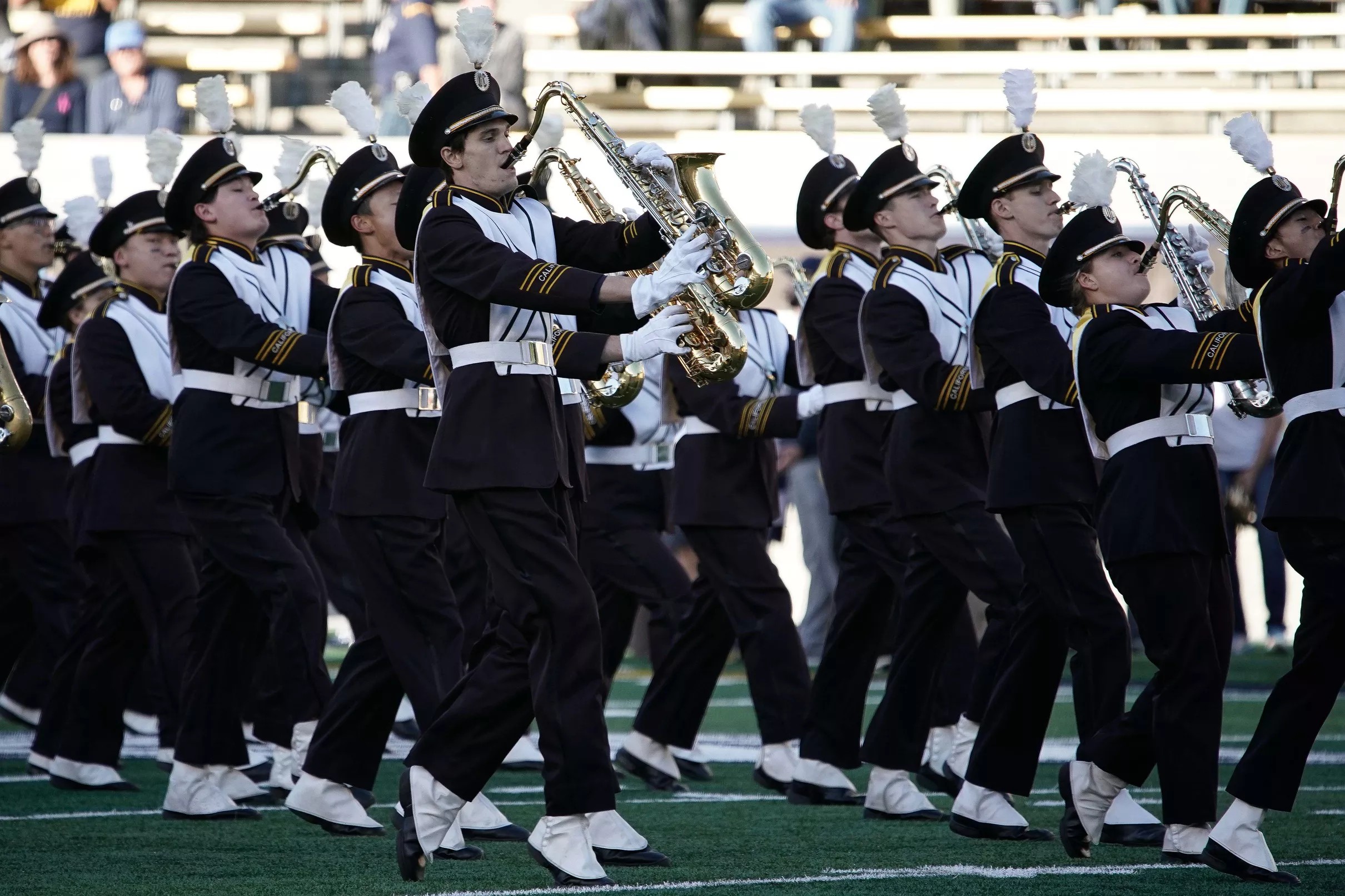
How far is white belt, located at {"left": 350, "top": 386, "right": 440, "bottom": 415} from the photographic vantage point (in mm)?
6469

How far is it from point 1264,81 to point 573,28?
5.79 metres

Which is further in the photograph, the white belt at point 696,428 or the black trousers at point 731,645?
the white belt at point 696,428

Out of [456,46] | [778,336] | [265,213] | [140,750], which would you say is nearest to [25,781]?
[140,750]

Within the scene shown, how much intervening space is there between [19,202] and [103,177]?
1.34 feet

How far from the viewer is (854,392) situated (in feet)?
25.2

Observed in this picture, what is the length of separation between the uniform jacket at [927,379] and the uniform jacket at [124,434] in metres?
2.47

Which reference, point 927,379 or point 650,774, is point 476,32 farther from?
point 650,774

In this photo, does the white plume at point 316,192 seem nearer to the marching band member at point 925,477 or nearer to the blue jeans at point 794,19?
the marching band member at point 925,477

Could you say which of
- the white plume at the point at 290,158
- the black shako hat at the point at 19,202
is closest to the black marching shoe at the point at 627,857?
the white plume at the point at 290,158

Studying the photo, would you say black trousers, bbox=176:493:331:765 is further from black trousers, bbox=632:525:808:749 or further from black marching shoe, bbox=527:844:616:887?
black marching shoe, bbox=527:844:616:887

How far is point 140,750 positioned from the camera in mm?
9320

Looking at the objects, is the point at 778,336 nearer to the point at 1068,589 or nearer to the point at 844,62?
the point at 1068,589

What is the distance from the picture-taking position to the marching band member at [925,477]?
6758mm

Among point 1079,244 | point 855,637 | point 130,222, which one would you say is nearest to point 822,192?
point 855,637
